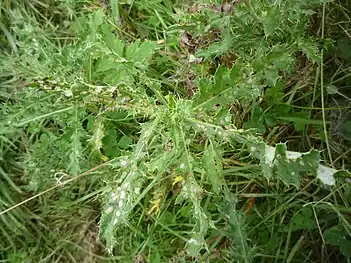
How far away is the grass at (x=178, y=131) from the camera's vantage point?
5.33 feet

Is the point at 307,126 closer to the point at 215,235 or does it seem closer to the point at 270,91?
the point at 270,91

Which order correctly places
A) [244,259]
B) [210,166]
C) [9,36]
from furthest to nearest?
1. [9,36]
2. [244,259]
3. [210,166]

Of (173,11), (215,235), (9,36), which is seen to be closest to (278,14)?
(173,11)

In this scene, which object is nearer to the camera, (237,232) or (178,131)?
(178,131)

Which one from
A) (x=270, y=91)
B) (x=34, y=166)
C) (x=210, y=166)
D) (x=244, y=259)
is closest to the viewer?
(x=210, y=166)

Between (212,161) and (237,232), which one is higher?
(212,161)

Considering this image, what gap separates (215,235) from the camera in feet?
6.86

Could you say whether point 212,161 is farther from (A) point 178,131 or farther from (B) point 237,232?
(B) point 237,232

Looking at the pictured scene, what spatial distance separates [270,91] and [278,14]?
18.6 inches

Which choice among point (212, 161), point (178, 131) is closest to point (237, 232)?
point (212, 161)

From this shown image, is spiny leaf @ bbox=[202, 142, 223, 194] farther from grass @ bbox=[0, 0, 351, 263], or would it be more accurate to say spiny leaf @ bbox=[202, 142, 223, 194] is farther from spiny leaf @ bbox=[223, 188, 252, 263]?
spiny leaf @ bbox=[223, 188, 252, 263]

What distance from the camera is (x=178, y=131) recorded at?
1.60 m

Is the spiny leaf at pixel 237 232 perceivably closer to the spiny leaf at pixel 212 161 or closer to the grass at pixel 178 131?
the grass at pixel 178 131

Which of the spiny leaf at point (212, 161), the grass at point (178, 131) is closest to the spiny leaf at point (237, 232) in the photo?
the grass at point (178, 131)
